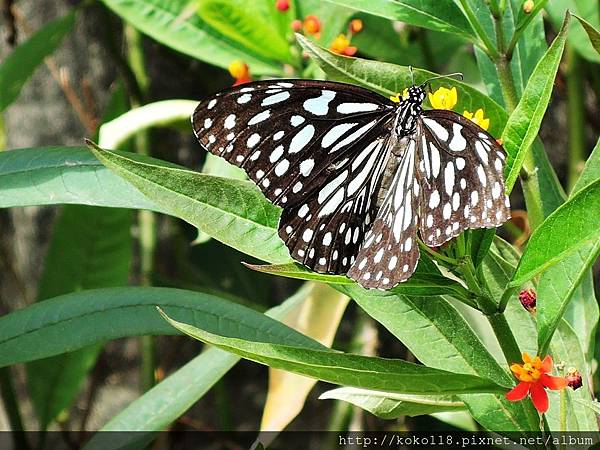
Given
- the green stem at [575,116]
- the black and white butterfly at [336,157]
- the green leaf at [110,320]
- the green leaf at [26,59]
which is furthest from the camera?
the green stem at [575,116]

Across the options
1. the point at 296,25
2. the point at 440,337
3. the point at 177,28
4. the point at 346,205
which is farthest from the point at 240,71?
the point at 440,337

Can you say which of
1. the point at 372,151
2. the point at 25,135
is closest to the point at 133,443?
the point at 372,151

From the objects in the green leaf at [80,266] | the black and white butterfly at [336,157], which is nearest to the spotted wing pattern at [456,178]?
the black and white butterfly at [336,157]

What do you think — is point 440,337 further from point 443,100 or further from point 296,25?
point 296,25

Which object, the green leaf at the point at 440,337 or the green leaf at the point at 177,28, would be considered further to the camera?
the green leaf at the point at 177,28

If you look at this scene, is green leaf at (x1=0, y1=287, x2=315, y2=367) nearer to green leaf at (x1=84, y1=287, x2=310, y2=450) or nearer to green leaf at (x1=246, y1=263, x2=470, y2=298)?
green leaf at (x1=84, y1=287, x2=310, y2=450)

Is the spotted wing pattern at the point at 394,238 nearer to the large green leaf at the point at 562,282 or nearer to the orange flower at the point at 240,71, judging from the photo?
the large green leaf at the point at 562,282

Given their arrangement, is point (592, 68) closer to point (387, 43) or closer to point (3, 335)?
point (387, 43)
